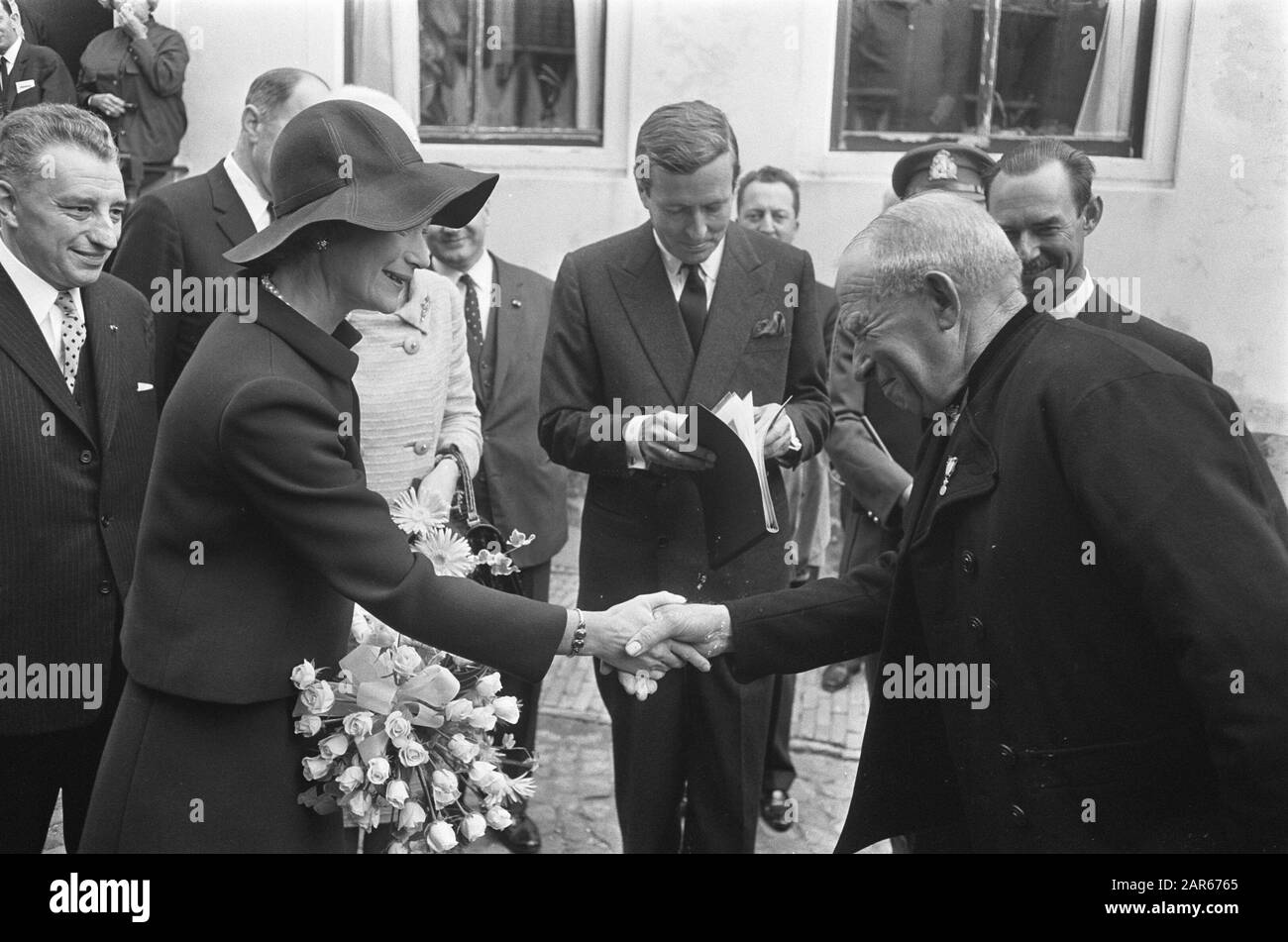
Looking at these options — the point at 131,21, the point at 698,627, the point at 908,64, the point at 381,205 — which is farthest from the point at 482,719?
the point at 131,21

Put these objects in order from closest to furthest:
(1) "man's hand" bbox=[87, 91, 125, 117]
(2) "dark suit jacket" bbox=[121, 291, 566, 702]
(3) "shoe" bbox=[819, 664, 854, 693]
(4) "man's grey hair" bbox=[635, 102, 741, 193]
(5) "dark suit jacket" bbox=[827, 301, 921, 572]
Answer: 1. (2) "dark suit jacket" bbox=[121, 291, 566, 702]
2. (4) "man's grey hair" bbox=[635, 102, 741, 193]
3. (5) "dark suit jacket" bbox=[827, 301, 921, 572]
4. (3) "shoe" bbox=[819, 664, 854, 693]
5. (1) "man's hand" bbox=[87, 91, 125, 117]

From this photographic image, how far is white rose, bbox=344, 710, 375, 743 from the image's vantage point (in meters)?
2.61

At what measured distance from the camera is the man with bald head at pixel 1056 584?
2.26m

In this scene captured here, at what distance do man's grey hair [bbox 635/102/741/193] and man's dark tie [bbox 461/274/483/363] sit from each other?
4.56ft

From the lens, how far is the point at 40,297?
11.9ft

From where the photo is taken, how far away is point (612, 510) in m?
4.35

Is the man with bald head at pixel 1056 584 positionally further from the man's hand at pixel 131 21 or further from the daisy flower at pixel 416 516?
the man's hand at pixel 131 21

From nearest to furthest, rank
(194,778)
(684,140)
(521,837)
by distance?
1. (194,778)
2. (684,140)
3. (521,837)

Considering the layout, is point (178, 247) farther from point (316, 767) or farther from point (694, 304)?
point (316, 767)

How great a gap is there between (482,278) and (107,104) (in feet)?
14.3

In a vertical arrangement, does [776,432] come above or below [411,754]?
above

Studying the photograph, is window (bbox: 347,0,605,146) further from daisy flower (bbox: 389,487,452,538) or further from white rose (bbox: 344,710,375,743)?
white rose (bbox: 344,710,375,743)

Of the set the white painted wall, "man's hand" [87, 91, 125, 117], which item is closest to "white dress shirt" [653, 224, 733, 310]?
the white painted wall

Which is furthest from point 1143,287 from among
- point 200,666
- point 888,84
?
point 200,666
